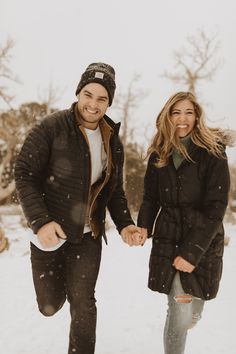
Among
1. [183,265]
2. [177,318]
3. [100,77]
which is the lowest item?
[177,318]

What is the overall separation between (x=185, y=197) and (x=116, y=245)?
9758mm

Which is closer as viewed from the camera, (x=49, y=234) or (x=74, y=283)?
(x=49, y=234)

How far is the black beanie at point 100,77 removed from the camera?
10.4ft

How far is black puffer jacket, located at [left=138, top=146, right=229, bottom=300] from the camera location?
289cm

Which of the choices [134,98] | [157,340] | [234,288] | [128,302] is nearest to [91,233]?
[157,340]

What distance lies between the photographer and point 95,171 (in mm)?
3227

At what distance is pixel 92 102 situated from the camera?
3154 millimetres

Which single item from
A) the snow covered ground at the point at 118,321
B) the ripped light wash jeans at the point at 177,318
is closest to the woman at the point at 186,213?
the ripped light wash jeans at the point at 177,318

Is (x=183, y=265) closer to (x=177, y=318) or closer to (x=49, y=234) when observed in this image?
(x=177, y=318)

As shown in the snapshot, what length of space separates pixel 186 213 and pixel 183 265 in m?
0.40

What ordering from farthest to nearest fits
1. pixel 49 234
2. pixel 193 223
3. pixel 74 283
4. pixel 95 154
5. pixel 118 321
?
pixel 118 321
pixel 95 154
pixel 74 283
pixel 193 223
pixel 49 234

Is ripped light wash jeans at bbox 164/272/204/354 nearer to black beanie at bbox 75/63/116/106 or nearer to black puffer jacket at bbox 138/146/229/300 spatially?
black puffer jacket at bbox 138/146/229/300

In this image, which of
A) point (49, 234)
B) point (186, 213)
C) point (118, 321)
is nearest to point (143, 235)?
point (186, 213)

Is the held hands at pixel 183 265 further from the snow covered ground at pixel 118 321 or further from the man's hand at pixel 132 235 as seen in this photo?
the snow covered ground at pixel 118 321
